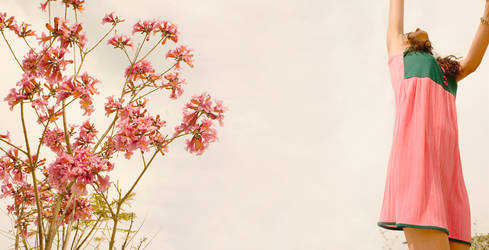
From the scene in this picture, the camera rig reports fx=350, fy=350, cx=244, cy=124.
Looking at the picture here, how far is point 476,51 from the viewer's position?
1.58m

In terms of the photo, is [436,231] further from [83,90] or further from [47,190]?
[47,190]

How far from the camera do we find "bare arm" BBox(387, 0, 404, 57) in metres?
1.59

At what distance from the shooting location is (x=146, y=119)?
211cm

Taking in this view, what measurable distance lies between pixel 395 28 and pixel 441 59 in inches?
10.5

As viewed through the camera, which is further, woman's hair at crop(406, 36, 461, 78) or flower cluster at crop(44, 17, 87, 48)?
flower cluster at crop(44, 17, 87, 48)

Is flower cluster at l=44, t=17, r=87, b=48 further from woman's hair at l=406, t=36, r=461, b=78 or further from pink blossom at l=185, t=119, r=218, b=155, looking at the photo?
woman's hair at l=406, t=36, r=461, b=78

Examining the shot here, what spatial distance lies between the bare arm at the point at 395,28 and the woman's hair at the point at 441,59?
0.16 feet

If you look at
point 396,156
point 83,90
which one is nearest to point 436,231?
point 396,156

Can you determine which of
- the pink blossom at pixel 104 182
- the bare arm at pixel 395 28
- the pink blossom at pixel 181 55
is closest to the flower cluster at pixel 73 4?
the pink blossom at pixel 181 55

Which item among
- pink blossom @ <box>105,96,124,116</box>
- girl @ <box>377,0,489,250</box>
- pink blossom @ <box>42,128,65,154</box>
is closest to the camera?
girl @ <box>377,0,489,250</box>

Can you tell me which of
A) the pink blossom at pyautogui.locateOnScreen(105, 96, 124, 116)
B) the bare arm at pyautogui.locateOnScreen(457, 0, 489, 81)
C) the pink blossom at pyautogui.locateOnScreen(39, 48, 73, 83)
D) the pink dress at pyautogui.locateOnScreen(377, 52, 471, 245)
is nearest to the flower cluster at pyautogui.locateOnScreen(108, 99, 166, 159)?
the pink blossom at pyautogui.locateOnScreen(105, 96, 124, 116)

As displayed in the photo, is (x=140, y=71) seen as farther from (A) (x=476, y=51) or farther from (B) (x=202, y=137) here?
(A) (x=476, y=51)

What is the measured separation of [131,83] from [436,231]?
2.16 meters

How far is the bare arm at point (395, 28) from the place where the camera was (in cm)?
159
